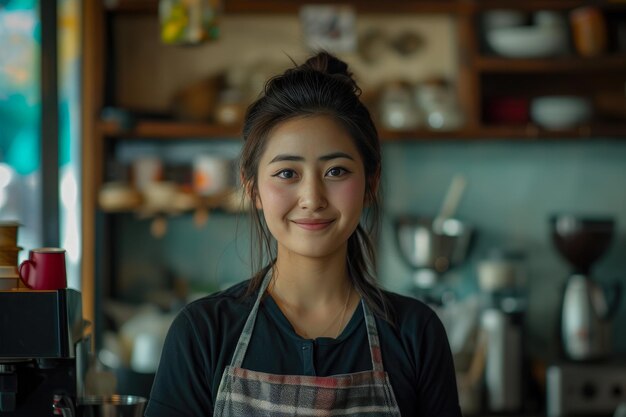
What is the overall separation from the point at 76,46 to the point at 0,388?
2.32m

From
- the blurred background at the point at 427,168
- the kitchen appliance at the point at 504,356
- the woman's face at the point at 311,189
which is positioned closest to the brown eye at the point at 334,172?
the woman's face at the point at 311,189

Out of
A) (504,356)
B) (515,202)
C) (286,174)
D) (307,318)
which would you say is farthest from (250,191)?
(515,202)

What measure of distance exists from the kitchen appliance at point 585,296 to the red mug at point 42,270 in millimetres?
2394

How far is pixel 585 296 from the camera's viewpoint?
3.55 metres

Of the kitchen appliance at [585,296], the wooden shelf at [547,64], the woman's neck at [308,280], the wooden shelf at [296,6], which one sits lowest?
the kitchen appliance at [585,296]

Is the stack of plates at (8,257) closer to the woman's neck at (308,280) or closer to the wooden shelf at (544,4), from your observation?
the woman's neck at (308,280)

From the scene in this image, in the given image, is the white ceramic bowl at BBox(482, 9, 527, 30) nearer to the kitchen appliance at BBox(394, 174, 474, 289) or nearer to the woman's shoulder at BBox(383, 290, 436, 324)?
the kitchen appliance at BBox(394, 174, 474, 289)

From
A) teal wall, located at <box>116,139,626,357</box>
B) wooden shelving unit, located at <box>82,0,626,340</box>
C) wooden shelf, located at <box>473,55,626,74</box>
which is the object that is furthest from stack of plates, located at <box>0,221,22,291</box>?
wooden shelf, located at <box>473,55,626,74</box>

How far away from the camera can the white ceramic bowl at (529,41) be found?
3.80 meters

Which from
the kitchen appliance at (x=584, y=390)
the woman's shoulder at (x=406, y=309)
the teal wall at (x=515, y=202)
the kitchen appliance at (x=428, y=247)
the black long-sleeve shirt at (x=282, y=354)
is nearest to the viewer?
the black long-sleeve shirt at (x=282, y=354)

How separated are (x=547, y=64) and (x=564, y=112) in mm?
198

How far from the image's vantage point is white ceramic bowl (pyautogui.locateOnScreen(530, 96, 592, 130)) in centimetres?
380

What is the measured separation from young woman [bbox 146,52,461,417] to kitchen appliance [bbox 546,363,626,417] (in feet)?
6.55

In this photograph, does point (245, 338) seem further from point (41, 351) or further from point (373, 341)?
point (41, 351)
